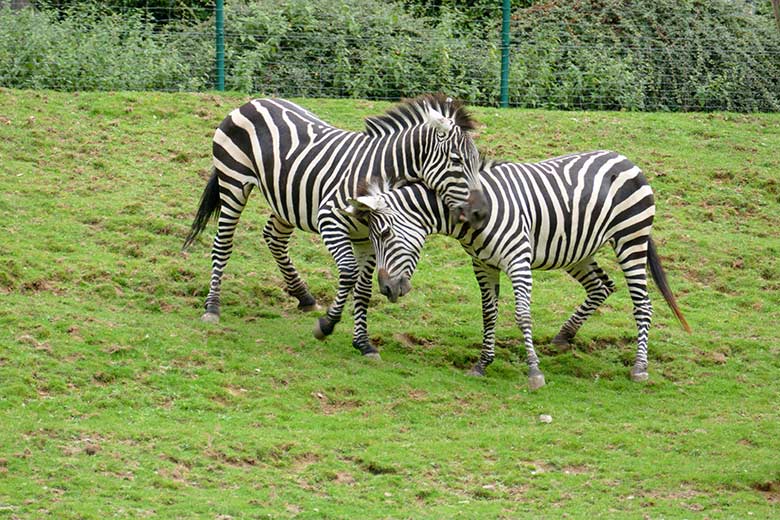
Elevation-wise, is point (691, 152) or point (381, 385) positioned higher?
point (691, 152)

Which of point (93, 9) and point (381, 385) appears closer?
point (381, 385)

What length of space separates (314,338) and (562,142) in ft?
22.7

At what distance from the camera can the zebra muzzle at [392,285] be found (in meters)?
10.3

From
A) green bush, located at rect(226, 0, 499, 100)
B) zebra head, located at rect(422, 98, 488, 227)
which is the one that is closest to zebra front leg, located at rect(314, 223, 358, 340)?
zebra head, located at rect(422, 98, 488, 227)

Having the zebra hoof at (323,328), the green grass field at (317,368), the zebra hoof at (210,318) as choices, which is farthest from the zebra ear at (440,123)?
the zebra hoof at (210,318)

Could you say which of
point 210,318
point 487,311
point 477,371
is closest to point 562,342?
point 487,311

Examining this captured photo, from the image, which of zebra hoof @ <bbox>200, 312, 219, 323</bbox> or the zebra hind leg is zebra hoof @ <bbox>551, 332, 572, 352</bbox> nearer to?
the zebra hind leg

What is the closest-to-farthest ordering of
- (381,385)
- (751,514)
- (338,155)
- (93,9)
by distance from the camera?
(751,514) < (381,385) < (338,155) < (93,9)

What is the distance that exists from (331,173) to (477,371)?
7.77ft

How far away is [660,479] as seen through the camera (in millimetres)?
8664

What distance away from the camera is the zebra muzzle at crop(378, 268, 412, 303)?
1027 cm

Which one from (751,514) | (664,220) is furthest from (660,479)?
(664,220)

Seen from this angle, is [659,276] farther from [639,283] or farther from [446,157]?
[446,157]

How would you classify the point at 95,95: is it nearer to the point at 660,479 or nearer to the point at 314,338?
the point at 314,338
